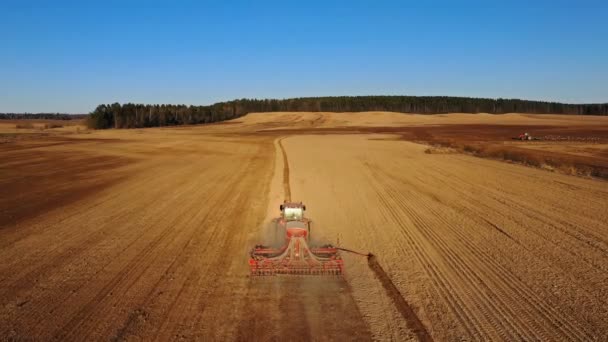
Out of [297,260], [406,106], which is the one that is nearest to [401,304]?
[297,260]

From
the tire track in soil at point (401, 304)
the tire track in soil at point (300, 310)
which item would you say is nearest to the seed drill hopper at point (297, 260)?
the tire track in soil at point (300, 310)

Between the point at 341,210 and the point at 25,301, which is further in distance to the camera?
the point at 341,210

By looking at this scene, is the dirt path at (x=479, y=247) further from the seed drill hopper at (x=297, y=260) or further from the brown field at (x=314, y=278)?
the seed drill hopper at (x=297, y=260)

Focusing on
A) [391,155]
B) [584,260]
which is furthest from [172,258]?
[391,155]

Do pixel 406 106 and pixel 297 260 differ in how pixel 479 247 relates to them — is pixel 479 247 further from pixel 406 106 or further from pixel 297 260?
pixel 406 106

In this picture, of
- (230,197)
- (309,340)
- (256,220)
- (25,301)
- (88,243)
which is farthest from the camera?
(230,197)

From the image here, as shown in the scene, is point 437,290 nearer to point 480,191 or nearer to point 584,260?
point 584,260
